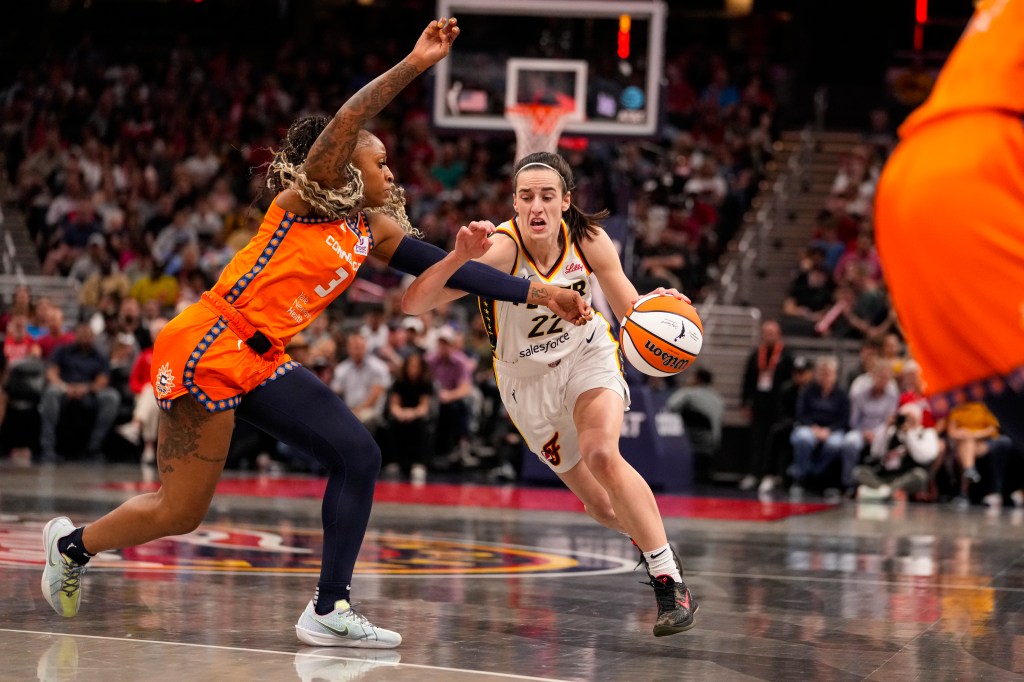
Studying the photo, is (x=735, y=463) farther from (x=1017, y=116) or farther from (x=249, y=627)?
(x=1017, y=116)

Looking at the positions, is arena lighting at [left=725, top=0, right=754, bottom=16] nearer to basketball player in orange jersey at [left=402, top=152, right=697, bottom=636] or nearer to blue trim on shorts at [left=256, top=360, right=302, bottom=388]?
basketball player in orange jersey at [left=402, top=152, right=697, bottom=636]

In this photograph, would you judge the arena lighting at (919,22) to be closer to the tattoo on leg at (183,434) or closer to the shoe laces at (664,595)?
the shoe laces at (664,595)

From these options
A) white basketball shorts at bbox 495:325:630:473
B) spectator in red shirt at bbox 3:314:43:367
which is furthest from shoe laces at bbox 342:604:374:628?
spectator in red shirt at bbox 3:314:43:367

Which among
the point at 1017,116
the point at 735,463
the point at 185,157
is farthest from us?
the point at 185,157

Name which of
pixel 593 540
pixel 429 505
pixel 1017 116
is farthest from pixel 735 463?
pixel 1017 116

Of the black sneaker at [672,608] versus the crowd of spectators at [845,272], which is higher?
the crowd of spectators at [845,272]

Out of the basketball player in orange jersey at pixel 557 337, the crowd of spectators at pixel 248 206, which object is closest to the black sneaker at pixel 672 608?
the basketball player in orange jersey at pixel 557 337

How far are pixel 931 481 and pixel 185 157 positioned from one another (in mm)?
13220

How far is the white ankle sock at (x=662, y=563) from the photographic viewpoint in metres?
5.94

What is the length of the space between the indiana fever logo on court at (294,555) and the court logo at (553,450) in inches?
56.3

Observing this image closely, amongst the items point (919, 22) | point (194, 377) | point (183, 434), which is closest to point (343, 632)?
point (183, 434)

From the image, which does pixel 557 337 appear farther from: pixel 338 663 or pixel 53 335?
pixel 53 335

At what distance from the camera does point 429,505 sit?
12078mm

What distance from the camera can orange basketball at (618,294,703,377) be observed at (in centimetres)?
612
